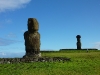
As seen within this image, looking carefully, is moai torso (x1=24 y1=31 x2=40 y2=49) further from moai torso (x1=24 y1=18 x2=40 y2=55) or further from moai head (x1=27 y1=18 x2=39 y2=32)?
moai head (x1=27 y1=18 x2=39 y2=32)

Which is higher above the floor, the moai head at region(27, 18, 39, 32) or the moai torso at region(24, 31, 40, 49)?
the moai head at region(27, 18, 39, 32)

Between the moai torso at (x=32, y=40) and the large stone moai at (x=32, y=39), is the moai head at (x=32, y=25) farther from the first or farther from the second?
the moai torso at (x=32, y=40)

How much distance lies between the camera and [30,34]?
33.6 m

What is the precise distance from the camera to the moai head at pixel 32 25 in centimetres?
3388

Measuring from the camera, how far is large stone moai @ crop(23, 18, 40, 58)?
33.4m

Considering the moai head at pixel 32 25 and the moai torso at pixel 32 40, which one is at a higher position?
the moai head at pixel 32 25

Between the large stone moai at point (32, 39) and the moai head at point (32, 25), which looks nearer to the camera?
the large stone moai at point (32, 39)

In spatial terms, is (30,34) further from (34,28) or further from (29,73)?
(29,73)

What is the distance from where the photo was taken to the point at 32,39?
109ft

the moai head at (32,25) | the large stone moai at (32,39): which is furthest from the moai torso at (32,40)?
the moai head at (32,25)

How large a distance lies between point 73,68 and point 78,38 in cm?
3807

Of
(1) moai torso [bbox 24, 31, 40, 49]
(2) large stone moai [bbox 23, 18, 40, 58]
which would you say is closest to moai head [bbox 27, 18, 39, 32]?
(2) large stone moai [bbox 23, 18, 40, 58]

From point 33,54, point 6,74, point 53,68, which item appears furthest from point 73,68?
point 33,54

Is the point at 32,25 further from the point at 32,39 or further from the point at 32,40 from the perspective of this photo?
the point at 32,40
